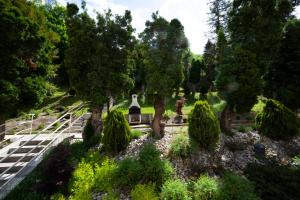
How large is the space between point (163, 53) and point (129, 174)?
5.36m

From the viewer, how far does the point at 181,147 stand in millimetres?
9648

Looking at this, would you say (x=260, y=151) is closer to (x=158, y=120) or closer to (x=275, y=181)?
(x=275, y=181)

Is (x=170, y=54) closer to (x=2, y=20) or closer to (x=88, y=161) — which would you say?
(x=88, y=161)

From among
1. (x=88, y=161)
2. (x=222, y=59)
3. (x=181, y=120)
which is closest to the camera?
(x=88, y=161)

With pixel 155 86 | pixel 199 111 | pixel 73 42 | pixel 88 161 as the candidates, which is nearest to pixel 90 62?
pixel 73 42

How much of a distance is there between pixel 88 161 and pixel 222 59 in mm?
7802

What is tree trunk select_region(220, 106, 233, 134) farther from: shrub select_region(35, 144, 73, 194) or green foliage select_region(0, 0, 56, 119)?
green foliage select_region(0, 0, 56, 119)

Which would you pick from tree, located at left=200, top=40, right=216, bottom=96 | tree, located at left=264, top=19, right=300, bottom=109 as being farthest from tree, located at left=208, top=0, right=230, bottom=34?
tree, located at left=264, top=19, right=300, bottom=109

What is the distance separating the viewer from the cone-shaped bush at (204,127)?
9.82 metres

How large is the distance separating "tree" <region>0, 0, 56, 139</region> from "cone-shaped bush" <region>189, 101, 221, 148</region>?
6.96 meters

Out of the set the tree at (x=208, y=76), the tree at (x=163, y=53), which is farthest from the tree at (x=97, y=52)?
the tree at (x=208, y=76)

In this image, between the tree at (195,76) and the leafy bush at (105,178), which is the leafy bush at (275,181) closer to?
the leafy bush at (105,178)

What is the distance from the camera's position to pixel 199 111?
400 inches

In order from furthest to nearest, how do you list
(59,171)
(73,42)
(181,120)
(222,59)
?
(181,120) < (222,59) < (73,42) < (59,171)
